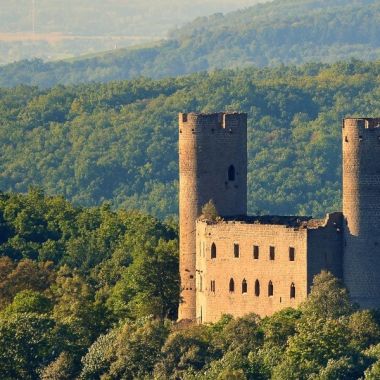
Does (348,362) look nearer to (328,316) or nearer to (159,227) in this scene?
(328,316)

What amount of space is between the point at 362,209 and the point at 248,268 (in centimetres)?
487

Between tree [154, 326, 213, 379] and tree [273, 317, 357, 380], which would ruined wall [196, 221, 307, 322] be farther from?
tree [154, 326, 213, 379]

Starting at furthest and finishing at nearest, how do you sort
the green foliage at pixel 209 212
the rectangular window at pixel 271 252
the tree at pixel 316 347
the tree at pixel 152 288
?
the tree at pixel 152 288 → the green foliage at pixel 209 212 → the rectangular window at pixel 271 252 → the tree at pixel 316 347

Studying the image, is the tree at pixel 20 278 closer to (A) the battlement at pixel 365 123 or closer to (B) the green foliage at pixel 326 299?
(B) the green foliage at pixel 326 299

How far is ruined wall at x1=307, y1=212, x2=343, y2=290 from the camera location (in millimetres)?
97688

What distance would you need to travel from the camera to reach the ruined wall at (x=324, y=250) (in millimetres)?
97688

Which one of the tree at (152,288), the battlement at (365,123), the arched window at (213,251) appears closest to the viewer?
the battlement at (365,123)

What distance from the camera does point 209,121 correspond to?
10419 cm

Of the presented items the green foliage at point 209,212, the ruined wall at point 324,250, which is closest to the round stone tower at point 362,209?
the ruined wall at point 324,250

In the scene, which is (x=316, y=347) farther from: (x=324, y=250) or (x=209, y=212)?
(x=209, y=212)

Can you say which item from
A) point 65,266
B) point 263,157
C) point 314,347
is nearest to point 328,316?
point 314,347

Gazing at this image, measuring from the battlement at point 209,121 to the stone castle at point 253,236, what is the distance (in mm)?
38

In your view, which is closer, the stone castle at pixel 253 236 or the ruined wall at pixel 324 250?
the ruined wall at pixel 324 250

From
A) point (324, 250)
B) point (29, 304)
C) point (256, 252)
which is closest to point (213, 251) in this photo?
point (256, 252)
